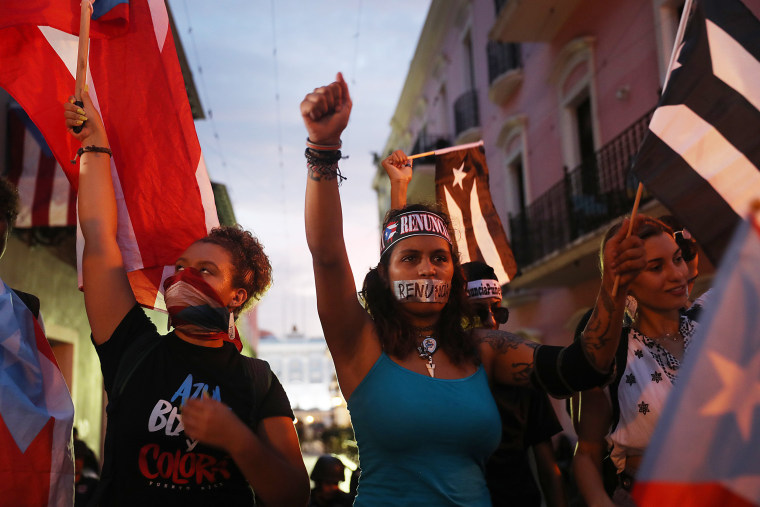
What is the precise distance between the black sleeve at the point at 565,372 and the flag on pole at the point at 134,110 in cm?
168

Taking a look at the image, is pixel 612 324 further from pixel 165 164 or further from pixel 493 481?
pixel 165 164

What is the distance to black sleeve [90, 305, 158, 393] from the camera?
245 cm

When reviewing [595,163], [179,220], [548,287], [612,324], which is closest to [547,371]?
[612,324]

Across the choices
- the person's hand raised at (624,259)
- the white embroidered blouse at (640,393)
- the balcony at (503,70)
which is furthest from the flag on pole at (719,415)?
the balcony at (503,70)

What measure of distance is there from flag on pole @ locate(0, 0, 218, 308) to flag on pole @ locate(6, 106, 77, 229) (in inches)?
165

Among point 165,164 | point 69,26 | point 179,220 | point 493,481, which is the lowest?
point 493,481

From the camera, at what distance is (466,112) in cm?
1947

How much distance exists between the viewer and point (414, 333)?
256cm

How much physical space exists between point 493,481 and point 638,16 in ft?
31.3

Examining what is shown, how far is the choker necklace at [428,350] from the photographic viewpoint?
8.18 ft

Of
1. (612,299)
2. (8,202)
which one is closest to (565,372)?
(612,299)

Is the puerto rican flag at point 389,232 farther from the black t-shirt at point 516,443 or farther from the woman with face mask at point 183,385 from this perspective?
the black t-shirt at point 516,443

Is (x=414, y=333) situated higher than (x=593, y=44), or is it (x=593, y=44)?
(x=593, y=44)

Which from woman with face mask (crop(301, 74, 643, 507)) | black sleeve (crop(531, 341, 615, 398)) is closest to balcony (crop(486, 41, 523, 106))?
woman with face mask (crop(301, 74, 643, 507))
